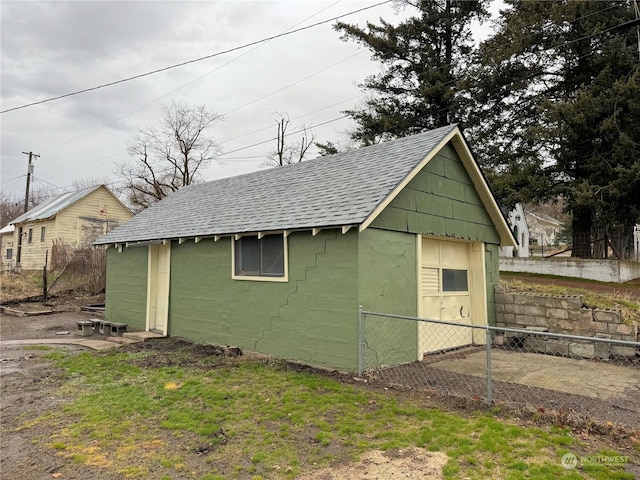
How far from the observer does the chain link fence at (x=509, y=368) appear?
17.7 feet

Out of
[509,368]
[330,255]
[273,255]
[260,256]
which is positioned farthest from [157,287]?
[509,368]

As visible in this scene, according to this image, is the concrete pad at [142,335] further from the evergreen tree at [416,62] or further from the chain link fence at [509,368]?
the evergreen tree at [416,62]

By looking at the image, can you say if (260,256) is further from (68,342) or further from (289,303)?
(68,342)

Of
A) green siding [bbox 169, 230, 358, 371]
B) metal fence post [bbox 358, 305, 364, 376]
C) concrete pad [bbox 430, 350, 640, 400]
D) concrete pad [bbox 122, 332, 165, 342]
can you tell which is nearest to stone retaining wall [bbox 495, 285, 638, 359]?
concrete pad [bbox 430, 350, 640, 400]

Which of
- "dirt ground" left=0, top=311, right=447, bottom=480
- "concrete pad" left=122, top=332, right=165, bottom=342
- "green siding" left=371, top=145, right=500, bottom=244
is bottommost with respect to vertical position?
"dirt ground" left=0, top=311, right=447, bottom=480

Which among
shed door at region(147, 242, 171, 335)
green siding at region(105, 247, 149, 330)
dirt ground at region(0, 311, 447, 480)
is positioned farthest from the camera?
green siding at region(105, 247, 149, 330)

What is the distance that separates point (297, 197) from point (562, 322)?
21.0 feet

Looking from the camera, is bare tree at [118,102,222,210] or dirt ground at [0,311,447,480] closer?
dirt ground at [0,311,447,480]

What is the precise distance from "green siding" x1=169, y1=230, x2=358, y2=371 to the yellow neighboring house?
21004mm

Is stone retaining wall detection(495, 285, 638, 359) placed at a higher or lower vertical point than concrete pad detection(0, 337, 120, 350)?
higher

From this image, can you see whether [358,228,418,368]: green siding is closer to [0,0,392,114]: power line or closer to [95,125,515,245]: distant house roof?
[95,125,515,245]: distant house roof

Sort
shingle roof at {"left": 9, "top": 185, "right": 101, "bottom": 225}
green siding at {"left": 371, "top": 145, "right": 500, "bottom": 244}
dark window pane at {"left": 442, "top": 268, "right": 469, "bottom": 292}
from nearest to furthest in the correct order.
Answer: green siding at {"left": 371, "top": 145, "right": 500, "bottom": 244}
dark window pane at {"left": 442, "top": 268, "right": 469, "bottom": 292}
shingle roof at {"left": 9, "top": 185, "right": 101, "bottom": 225}

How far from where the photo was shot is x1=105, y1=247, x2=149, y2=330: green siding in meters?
12.0

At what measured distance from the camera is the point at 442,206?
29.5 feet
